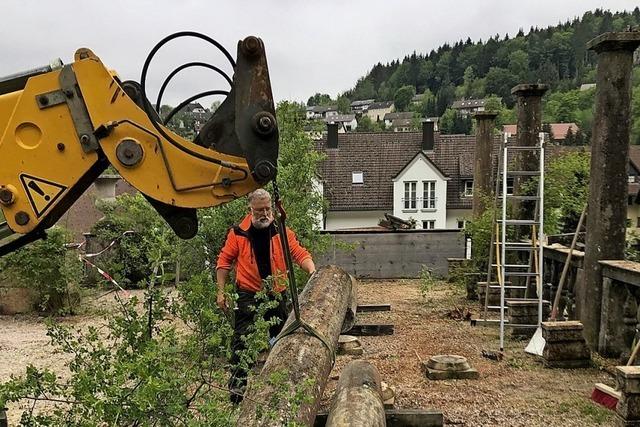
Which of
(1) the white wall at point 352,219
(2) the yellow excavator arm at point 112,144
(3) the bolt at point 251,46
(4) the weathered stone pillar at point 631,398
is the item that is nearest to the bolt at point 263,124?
(2) the yellow excavator arm at point 112,144

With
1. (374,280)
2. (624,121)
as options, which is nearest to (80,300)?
(374,280)

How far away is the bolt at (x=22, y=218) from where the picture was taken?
9.98 ft

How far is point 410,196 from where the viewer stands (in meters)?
37.8

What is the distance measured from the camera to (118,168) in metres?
2.97

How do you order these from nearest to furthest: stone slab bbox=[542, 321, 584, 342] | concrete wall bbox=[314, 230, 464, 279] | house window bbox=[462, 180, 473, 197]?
1. stone slab bbox=[542, 321, 584, 342]
2. concrete wall bbox=[314, 230, 464, 279]
3. house window bbox=[462, 180, 473, 197]

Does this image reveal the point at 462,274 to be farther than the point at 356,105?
No

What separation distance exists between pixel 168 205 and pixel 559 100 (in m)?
97.9

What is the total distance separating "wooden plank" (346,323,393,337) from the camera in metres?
8.89

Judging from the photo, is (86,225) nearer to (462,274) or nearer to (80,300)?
(80,300)

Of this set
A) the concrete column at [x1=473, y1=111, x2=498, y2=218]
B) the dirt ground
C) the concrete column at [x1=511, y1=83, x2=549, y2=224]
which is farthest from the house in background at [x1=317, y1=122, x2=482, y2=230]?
the dirt ground

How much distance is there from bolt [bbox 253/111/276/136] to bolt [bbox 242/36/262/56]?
0.27m

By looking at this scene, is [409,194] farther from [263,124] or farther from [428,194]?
[263,124]

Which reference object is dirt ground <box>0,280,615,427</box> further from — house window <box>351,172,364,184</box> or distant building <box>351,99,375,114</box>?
distant building <box>351,99,375,114</box>

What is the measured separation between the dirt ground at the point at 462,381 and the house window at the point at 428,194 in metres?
27.5
